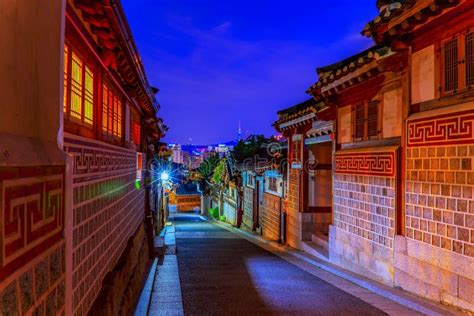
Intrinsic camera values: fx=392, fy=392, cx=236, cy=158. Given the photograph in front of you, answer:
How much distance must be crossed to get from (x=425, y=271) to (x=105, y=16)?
25.4ft

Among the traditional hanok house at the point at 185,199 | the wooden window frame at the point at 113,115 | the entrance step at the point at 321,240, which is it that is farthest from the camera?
the traditional hanok house at the point at 185,199

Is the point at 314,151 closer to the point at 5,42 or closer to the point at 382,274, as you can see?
the point at 382,274

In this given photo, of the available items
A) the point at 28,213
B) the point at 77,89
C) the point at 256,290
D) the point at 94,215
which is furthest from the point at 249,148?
the point at 28,213

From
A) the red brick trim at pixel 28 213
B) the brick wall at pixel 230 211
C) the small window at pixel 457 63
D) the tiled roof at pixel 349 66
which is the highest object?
the tiled roof at pixel 349 66

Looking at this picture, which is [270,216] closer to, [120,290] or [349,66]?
[349,66]

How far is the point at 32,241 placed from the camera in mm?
2562

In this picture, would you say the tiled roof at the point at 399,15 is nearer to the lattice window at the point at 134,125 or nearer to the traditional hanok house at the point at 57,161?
the traditional hanok house at the point at 57,161

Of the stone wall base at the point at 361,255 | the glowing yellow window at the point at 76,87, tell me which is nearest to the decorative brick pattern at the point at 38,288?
the glowing yellow window at the point at 76,87

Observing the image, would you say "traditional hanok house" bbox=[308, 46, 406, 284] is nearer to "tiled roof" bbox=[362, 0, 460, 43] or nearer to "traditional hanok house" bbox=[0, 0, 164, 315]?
"tiled roof" bbox=[362, 0, 460, 43]

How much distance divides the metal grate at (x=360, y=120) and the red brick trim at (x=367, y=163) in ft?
2.08

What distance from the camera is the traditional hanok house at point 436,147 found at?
7.12 m

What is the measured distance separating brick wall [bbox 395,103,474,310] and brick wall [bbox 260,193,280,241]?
12.9 meters

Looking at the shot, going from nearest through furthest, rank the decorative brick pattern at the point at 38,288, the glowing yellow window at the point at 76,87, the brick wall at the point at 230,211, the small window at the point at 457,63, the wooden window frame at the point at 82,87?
the decorative brick pattern at the point at 38,288, the wooden window frame at the point at 82,87, the glowing yellow window at the point at 76,87, the small window at the point at 457,63, the brick wall at the point at 230,211

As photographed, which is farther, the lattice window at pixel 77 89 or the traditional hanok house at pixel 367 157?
the traditional hanok house at pixel 367 157
